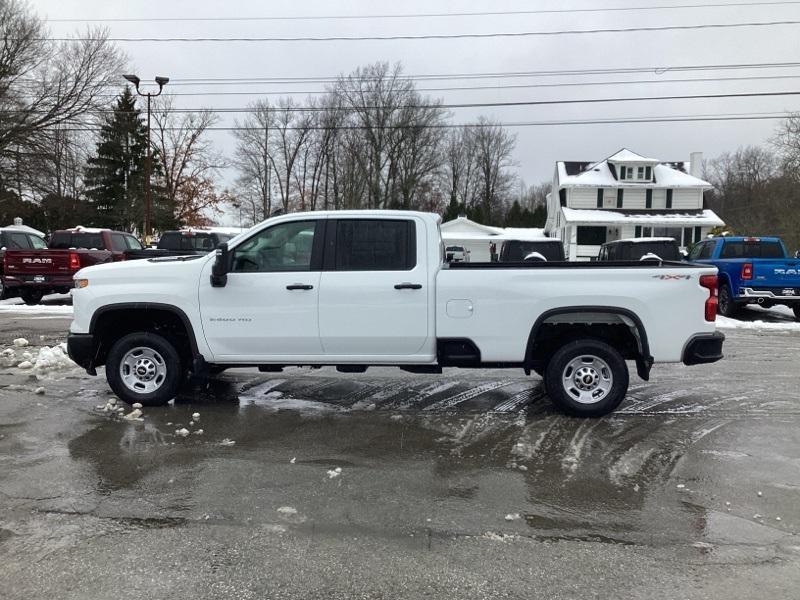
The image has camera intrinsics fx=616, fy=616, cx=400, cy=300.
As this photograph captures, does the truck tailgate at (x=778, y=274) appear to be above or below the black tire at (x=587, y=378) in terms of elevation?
above

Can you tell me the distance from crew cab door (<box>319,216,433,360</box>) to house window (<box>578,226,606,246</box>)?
39.3 meters

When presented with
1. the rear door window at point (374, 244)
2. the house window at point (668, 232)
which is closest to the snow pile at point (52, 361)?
the rear door window at point (374, 244)

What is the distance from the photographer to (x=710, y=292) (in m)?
5.82

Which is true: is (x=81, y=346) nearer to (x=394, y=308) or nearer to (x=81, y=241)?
(x=394, y=308)

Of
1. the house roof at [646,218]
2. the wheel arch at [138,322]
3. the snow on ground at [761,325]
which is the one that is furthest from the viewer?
the house roof at [646,218]

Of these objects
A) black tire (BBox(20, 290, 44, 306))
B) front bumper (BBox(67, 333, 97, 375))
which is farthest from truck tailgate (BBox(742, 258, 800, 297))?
black tire (BBox(20, 290, 44, 306))

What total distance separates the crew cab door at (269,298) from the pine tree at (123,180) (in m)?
41.8

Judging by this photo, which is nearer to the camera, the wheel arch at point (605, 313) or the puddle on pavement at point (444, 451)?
the puddle on pavement at point (444, 451)

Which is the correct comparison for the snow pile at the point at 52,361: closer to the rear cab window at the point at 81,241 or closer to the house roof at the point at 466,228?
the rear cab window at the point at 81,241

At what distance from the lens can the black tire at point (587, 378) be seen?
597 centimetres

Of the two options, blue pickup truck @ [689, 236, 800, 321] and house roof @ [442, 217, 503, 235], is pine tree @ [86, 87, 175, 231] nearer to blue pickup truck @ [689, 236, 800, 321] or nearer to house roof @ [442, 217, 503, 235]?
house roof @ [442, 217, 503, 235]

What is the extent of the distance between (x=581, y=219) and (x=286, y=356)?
38481 mm

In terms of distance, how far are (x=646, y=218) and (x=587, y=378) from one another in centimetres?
3943

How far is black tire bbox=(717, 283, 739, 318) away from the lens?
48.3 feet
